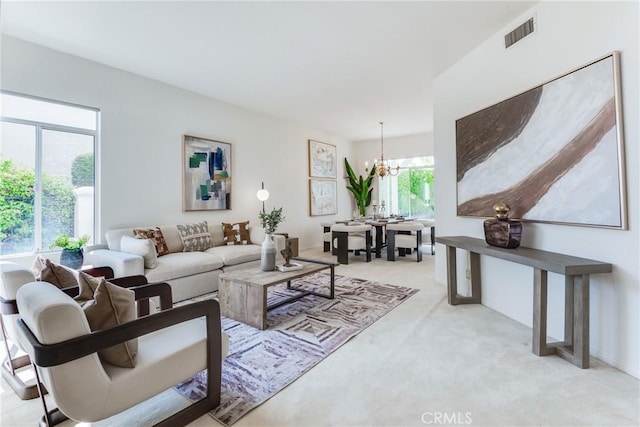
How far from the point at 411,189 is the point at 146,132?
6115mm

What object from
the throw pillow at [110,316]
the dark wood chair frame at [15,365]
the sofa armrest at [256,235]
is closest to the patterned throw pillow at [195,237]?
the sofa armrest at [256,235]

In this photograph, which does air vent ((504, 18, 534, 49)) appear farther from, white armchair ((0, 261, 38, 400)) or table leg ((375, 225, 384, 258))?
white armchair ((0, 261, 38, 400))

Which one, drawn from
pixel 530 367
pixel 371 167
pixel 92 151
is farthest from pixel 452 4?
pixel 371 167

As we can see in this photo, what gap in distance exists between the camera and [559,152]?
2264mm

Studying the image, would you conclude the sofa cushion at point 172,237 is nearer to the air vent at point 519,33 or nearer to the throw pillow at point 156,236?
the throw pillow at point 156,236

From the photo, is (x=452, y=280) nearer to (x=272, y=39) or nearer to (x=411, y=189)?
(x=272, y=39)

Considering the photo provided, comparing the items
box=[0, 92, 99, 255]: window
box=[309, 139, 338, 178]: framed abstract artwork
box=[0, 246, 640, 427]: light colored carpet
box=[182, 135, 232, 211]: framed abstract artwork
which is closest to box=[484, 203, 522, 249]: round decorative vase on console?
box=[0, 246, 640, 427]: light colored carpet

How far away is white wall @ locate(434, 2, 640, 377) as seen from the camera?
185 centimetres

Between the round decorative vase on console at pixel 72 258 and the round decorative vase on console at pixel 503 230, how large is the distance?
A: 159 inches

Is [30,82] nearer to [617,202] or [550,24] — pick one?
[550,24]

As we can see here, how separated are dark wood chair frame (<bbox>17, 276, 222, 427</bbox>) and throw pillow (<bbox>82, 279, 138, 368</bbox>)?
0.11 m

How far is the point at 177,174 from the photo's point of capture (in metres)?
4.30

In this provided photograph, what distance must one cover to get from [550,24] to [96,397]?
3.79 meters

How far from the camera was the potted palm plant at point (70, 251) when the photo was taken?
9.60ft
